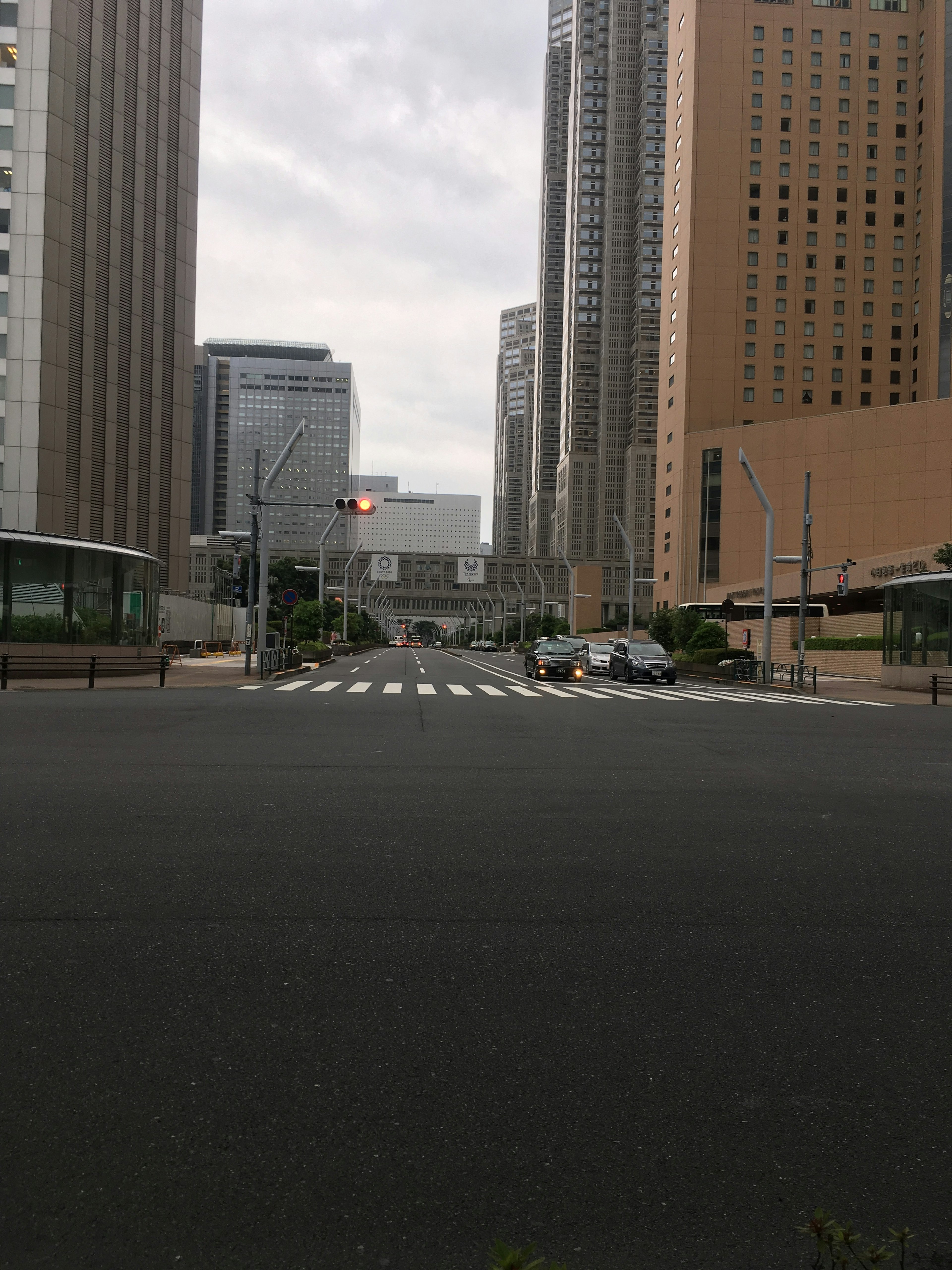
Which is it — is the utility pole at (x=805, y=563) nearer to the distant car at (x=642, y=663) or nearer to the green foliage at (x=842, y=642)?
the distant car at (x=642, y=663)

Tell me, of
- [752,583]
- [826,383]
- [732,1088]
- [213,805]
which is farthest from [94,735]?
[826,383]

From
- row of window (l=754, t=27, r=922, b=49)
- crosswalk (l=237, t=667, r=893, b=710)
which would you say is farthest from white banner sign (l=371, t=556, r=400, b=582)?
row of window (l=754, t=27, r=922, b=49)

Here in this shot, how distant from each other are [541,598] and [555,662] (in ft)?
355

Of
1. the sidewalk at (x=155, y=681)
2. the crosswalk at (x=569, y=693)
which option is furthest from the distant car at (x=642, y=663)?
the sidewalk at (x=155, y=681)

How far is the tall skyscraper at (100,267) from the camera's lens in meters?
49.6

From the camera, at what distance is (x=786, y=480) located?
73312 mm

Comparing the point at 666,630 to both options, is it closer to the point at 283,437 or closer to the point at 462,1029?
the point at 462,1029

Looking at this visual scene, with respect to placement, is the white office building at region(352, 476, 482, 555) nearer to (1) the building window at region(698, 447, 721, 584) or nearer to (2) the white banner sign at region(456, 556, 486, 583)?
(2) the white banner sign at region(456, 556, 486, 583)

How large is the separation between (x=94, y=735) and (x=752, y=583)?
6192 centimetres

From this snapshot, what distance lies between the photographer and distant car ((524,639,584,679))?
35.2m

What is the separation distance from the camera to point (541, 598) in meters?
143

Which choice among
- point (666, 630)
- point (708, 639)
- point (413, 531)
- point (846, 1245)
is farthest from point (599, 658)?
point (413, 531)

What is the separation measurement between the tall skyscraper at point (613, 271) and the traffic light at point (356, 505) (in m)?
128

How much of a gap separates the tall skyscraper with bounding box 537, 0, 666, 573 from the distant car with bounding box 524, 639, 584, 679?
11993cm
